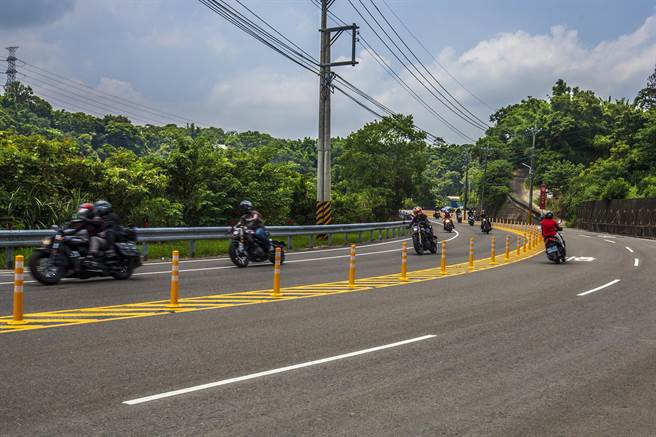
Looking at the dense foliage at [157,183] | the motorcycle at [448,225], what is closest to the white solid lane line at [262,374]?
the dense foliage at [157,183]

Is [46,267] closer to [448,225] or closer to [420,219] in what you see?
[420,219]

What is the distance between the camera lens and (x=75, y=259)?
13383 millimetres

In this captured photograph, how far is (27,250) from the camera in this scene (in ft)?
59.7

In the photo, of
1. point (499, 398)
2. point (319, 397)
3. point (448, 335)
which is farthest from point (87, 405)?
point (448, 335)

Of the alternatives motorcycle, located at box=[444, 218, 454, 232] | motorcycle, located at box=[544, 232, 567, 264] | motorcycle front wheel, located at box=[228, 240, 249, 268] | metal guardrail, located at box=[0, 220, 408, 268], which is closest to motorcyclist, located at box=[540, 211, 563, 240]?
motorcycle, located at box=[544, 232, 567, 264]

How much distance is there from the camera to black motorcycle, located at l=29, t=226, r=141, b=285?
42.8 ft

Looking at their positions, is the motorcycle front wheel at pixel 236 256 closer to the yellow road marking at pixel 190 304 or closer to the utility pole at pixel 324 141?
the yellow road marking at pixel 190 304

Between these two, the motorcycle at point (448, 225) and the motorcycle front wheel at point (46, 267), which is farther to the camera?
the motorcycle at point (448, 225)

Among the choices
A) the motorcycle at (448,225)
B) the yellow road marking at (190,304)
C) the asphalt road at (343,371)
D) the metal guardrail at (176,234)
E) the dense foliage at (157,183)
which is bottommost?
the asphalt road at (343,371)

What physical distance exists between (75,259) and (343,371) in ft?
27.6

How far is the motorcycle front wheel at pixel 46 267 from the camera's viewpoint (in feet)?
42.6

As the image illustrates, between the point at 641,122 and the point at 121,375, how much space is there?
294 ft

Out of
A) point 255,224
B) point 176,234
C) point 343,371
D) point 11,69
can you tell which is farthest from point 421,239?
point 11,69

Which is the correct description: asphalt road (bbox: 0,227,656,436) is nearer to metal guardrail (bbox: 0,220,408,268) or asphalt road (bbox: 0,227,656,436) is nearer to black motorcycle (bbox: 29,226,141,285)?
black motorcycle (bbox: 29,226,141,285)
